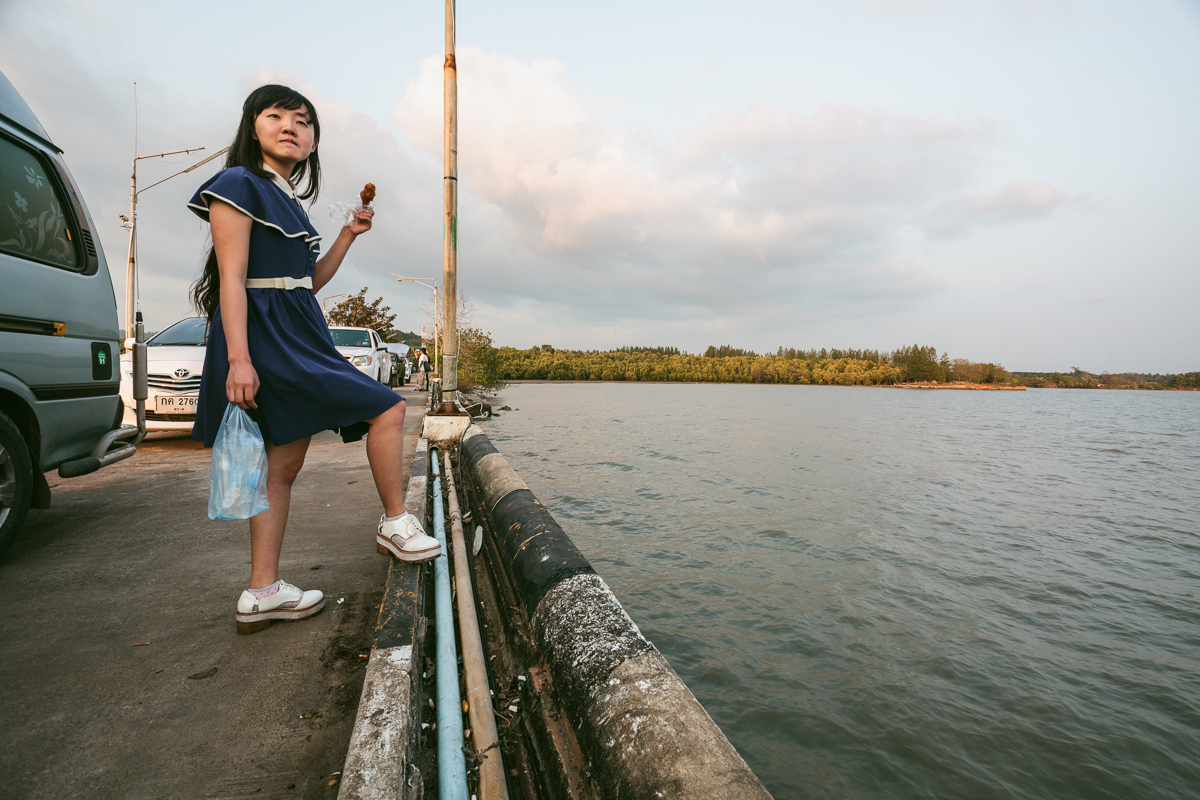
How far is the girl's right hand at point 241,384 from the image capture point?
196 cm

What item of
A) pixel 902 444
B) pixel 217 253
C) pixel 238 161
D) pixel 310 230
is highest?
pixel 238 161

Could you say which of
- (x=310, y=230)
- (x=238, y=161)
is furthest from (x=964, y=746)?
(x=238, y=161)

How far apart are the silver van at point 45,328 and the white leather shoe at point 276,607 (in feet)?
6.12

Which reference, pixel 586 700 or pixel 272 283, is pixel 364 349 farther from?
pixel 586 700

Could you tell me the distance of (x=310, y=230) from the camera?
229 centimetres

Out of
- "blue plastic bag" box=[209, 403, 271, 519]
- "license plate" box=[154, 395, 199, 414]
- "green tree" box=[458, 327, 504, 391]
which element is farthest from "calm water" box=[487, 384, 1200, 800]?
"green tree" box=[458, 327, 504, 391]

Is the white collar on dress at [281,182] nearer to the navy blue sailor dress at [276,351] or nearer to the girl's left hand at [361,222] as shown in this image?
the navy blue sailor dress at [276,351]

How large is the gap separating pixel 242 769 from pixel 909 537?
28.3 ft

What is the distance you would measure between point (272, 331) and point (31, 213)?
94.3 inches

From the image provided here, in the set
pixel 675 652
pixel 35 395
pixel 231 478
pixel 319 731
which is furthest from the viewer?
pixel 675 652

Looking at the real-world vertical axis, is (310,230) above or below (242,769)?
above

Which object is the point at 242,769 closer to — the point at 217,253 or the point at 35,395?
the point at 217,253

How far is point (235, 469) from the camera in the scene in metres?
1.97

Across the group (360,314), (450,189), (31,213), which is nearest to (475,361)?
(360,314)
